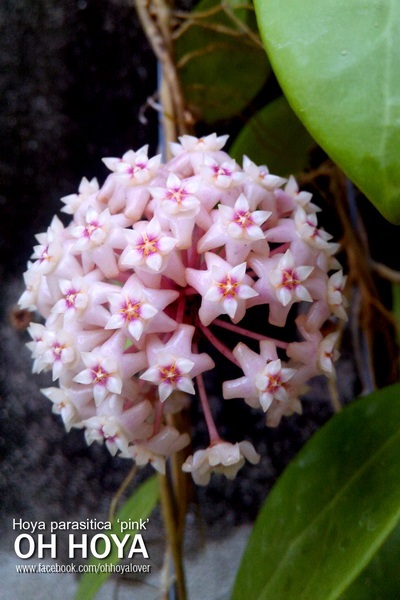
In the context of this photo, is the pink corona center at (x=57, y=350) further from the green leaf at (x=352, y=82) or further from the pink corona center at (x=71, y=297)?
the green leaf at (x=352, y=82)

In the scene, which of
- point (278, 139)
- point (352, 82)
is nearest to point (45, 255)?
point (352, 82)

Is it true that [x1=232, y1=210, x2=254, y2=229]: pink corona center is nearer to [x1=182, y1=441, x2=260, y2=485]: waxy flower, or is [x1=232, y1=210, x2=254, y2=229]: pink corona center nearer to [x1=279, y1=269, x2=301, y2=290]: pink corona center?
[x1=279, y1=269, x2=301, y2=290]: pink corona center

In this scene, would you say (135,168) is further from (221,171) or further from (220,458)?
(220,458)

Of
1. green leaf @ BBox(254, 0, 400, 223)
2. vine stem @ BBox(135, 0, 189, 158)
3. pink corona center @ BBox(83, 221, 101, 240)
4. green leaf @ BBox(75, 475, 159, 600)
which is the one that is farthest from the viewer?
vine stem @ BBox(135, 0, 189, 158)

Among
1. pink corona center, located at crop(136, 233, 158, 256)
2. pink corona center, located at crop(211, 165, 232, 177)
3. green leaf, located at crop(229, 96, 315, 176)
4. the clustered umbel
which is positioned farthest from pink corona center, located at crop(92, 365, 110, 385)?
green leaf, located at crop(229, 96, 315, 176)

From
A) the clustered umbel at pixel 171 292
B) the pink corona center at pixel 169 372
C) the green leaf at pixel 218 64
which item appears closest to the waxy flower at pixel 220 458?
the clustered umbel at pixel 171 292

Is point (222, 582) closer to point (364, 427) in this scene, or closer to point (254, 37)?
point (364, 427)
